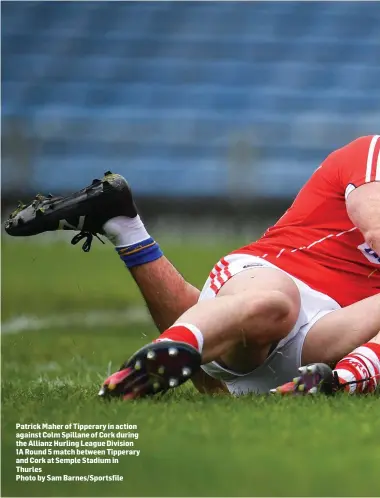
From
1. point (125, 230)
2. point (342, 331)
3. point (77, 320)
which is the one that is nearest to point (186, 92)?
point (77, 320)

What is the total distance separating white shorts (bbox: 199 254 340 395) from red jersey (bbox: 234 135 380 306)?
44 millimetres

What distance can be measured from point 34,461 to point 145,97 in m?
12.5

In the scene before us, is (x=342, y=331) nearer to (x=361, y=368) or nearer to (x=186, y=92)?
(x=361, y=368)

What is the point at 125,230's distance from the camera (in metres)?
3.94

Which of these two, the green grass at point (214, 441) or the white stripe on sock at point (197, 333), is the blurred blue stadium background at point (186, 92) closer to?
the green grass at point (214, 441)

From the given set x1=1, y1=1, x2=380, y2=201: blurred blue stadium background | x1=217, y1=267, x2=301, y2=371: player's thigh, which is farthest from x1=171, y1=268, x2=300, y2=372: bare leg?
x1=1, y1=1, x2=380, y2=201: blurred blue stadium background

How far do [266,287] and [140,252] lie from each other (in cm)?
63

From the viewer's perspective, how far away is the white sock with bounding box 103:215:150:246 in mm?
3918

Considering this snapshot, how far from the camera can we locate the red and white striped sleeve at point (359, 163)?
141 inches

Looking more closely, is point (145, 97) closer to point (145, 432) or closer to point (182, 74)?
point (182, 74)

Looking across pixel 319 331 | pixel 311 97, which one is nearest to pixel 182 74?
pixel 311 97

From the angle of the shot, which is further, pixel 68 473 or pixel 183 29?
pixel 183 29

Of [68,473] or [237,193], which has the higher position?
[68,473]

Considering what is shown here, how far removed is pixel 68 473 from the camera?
2893 mm
